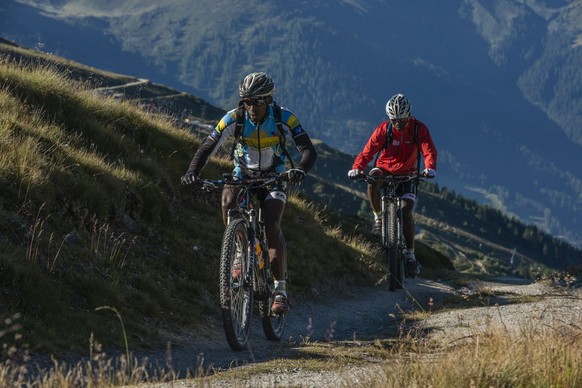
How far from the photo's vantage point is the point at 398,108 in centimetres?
1625

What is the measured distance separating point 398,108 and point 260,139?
647 centimetres

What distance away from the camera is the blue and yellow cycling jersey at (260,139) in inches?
409

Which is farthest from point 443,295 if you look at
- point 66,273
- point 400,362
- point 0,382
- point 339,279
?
point 0,382

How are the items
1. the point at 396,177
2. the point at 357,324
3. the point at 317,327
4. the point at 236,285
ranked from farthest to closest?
the point at 396,177 < the point at 357,324 < the point at 317,327 < the point at 236,285

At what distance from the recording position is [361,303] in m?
17.1

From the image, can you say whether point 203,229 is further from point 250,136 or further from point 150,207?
point 250,136

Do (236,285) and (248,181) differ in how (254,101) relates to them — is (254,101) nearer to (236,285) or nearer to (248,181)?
(248,181)

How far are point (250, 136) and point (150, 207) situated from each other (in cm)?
394

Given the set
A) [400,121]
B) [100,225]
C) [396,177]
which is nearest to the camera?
[100,225]

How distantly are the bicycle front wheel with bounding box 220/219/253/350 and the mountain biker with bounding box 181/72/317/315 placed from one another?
594mm

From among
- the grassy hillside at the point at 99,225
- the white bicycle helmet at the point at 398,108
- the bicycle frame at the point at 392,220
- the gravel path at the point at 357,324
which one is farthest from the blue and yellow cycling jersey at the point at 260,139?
the bicycle frame at the point at 392,220

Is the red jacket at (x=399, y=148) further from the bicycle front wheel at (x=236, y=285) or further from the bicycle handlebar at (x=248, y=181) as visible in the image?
the bicycle front wheel at (x=236, y=285)

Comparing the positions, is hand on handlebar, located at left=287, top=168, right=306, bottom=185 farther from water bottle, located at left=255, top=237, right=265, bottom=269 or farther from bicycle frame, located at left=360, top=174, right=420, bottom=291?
bicycle frame, located at left=360, top=174, right=420, bottom=291

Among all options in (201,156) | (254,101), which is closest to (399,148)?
(254,101)
